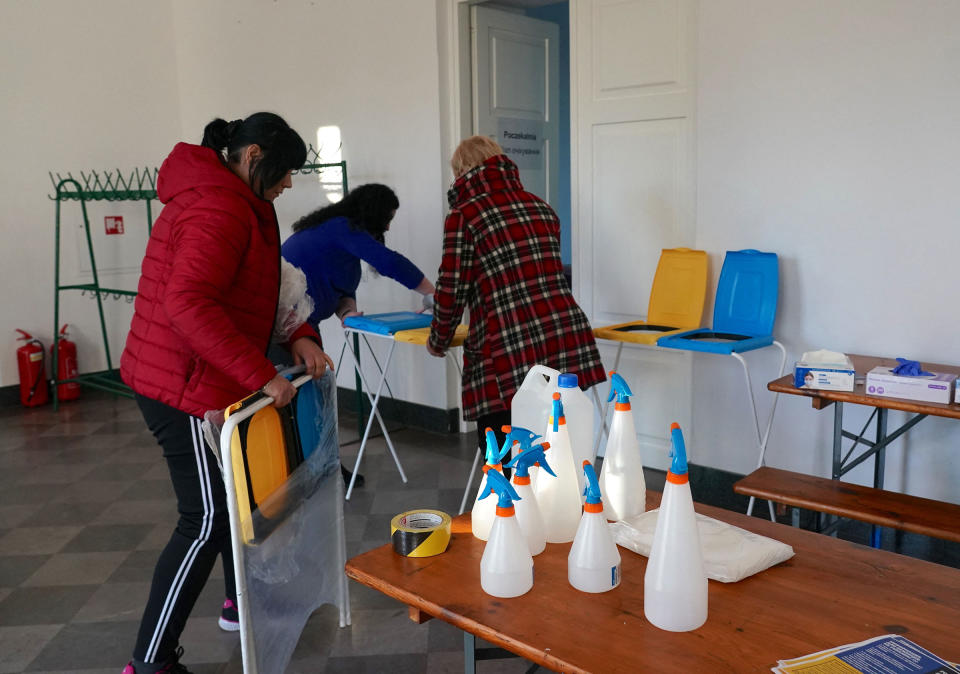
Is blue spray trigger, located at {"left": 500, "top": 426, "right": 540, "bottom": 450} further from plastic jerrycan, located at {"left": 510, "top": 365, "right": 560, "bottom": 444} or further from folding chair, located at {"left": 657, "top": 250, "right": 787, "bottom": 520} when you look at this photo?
folding chair, located at {"left": 657, "top": 250, "right": 787, "bottom": 520}

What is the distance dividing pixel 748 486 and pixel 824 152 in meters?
1.33

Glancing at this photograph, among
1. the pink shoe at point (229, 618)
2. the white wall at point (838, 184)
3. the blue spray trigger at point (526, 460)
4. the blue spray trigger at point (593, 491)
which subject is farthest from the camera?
the white wall at point (838, 184)

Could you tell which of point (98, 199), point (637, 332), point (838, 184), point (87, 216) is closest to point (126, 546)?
point (637, 332)

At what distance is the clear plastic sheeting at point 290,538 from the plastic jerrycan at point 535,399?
1.78 feet

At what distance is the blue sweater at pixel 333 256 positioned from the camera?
3.56 meters

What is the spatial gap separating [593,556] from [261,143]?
132 centimetres

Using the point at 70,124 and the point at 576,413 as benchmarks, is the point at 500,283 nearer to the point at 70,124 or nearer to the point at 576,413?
the point at 576,413

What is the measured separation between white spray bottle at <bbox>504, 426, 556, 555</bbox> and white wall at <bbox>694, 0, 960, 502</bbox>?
Result: 2.09 metres

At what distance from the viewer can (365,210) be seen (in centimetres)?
360

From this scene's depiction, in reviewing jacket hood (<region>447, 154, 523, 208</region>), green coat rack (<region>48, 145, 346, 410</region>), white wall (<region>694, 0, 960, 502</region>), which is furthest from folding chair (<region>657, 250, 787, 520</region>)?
green coat rack (<region>48, 145, 346, 410</region>)

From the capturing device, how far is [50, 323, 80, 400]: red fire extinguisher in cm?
588

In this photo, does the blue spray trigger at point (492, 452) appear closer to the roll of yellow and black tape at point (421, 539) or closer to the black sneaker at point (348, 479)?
the roll of yellow and black tape at point (421, 539)

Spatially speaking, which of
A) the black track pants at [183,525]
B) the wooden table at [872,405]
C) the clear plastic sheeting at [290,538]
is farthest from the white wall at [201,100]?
the black track pants at [183,525]

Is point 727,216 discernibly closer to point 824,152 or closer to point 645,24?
point 824,152
